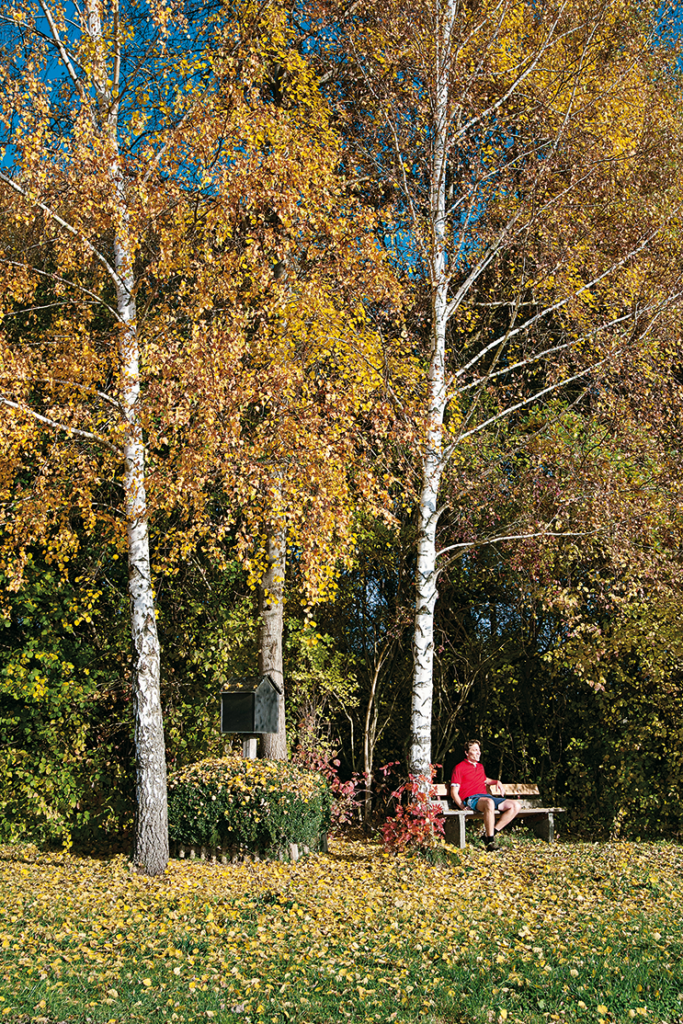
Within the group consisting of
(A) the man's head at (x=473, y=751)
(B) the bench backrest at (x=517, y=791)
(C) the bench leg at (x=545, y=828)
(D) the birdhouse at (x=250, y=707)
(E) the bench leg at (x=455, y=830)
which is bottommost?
(C) the bench leg at (x=545, y=828)

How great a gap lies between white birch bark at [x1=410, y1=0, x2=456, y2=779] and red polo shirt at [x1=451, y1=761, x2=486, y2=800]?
20.1 inches

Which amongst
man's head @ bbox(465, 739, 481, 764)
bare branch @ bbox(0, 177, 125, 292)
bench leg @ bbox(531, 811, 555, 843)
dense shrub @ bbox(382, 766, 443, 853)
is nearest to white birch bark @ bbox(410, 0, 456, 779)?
dense shrub @ bbox(382, 766, 443, 853)

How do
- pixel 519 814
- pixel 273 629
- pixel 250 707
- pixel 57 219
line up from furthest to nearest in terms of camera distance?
pixel 273 629 → pixel 519 814 → pixel 250 707 → pixel 57 219

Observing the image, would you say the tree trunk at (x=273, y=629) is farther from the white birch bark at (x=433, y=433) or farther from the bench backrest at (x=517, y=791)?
the bench backrest at (x=517, y=791)

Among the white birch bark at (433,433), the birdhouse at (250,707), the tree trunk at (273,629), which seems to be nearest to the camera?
the white birch bark at (433,433)

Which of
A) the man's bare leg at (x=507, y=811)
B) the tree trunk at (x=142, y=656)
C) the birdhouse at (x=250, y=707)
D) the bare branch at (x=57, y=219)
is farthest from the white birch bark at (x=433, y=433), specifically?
the bare branch at (x=57, y=219)

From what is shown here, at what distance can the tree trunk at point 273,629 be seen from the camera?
353 inches

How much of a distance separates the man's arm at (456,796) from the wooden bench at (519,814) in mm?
78

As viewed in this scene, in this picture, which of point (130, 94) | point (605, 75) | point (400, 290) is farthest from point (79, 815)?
point (605, 75)

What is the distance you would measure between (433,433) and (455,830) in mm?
3642

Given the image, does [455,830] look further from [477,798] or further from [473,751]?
[473,751]

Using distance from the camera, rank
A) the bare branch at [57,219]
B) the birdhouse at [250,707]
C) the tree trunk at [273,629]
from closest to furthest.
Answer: the bare branch at [57,219] → the birdhouse at [250,707] → the tree trunk at [273,629]

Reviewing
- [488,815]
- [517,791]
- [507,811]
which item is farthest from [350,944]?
[517,791]

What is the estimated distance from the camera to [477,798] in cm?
843
